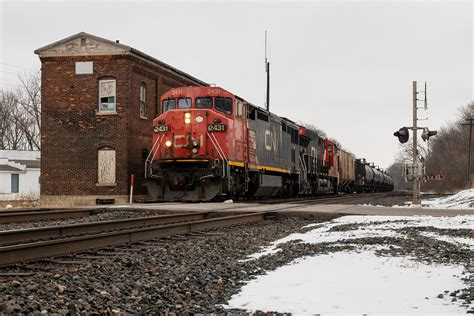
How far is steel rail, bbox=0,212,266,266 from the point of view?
6.00 metres

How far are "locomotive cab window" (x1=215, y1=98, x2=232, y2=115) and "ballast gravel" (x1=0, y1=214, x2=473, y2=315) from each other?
34.3 feet

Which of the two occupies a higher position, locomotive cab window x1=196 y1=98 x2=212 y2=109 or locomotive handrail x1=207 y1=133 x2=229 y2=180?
locomotive cab window x1=196 y1=98 x2=212 y2=109

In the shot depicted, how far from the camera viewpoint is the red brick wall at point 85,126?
80.1 feet

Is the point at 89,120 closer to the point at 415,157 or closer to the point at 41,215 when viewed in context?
the point at 41,215

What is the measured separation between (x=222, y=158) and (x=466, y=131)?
213 ft

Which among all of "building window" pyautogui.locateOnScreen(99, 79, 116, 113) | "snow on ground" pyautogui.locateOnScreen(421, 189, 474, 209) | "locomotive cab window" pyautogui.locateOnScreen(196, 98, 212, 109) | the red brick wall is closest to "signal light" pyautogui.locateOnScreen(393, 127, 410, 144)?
"snow on ground" pyautogui.locateOnScreen(421, 189, 474, 209)

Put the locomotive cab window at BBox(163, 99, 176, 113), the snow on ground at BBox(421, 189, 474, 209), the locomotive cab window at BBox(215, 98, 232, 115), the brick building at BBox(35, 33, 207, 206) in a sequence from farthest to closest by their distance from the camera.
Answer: the brick building at BBox(35, 33, 207, 206) → the snow on ground at BBox(421, 189, 474, 209) → the locomotive cab window at BBox(163, 99, 176, 113) → the locomotive cab window at BBox(215, 98, 232, 115)

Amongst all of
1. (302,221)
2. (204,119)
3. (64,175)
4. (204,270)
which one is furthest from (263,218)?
(64,175)

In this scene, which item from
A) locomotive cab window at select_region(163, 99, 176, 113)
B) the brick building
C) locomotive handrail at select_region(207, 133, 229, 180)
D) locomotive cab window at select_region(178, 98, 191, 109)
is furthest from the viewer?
the brick building

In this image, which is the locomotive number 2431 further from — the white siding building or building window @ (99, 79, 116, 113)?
→ the white siding building

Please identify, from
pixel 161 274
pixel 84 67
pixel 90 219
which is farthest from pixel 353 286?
pixel 84 67

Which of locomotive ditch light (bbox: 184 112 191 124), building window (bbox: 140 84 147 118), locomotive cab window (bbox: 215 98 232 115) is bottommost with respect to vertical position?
locomotive ditch light (bbox: 184 112 191 124)

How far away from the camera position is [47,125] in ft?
83.0

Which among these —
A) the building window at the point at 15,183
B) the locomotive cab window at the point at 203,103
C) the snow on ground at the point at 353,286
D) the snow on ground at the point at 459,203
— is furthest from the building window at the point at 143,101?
the building window at the point at 15,183
